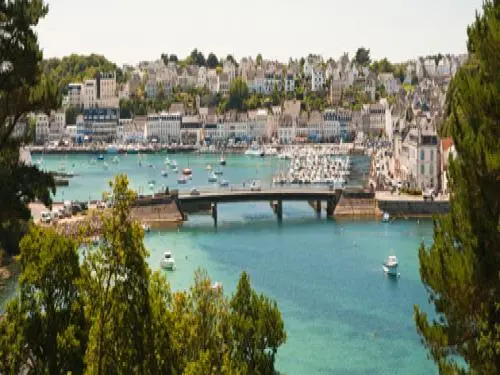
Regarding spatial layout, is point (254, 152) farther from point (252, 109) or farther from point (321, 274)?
point (321, 274)

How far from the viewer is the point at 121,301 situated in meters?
9.60

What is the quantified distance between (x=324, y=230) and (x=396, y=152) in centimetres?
2402

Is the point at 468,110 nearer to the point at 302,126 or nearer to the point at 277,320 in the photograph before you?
the point at 277,320

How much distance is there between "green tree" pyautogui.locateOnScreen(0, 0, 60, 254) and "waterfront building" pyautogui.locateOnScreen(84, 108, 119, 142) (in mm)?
105622

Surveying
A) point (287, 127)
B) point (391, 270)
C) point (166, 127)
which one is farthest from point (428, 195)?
point (166, 127)

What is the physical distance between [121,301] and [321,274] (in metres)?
23.2

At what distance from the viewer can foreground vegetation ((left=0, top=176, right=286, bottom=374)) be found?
9.58 meters

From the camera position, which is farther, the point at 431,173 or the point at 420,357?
the point at 431,173

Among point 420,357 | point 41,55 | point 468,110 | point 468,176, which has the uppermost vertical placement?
point 41,55

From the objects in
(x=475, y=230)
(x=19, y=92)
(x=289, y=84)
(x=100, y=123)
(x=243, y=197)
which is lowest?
(x=243, y=197)

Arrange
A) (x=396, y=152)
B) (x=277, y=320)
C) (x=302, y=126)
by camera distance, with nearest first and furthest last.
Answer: (x=277, y=320) → (x=396, y=152) → (x=302, y=126)

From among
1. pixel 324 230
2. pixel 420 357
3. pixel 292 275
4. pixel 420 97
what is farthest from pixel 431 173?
pixel 420 97

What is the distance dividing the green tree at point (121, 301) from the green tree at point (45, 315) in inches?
51.3

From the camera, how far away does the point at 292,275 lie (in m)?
32.2
